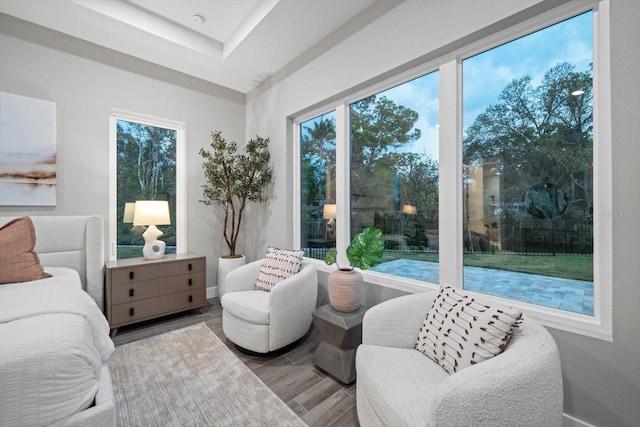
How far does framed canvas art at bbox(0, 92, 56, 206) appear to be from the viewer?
238 centimetres

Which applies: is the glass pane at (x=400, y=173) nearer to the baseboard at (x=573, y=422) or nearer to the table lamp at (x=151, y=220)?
the baseboard at (x=573, y=422)

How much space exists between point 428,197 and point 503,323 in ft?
3.66

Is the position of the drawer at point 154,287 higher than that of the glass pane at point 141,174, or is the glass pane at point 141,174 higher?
the glass pane at point 141,174

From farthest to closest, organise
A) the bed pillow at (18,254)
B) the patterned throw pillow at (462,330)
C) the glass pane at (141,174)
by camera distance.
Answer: the glass pane at (141,174) → the bed pillow at (18,254) → the patterned throw pillow at (462,330)

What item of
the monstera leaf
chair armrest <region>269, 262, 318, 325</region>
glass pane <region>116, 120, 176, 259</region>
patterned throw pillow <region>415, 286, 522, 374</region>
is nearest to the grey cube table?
chair armrest <region>269, 262, 318, 325</region>

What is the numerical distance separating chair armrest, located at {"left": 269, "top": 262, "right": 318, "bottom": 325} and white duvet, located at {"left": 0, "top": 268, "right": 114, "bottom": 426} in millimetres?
1061

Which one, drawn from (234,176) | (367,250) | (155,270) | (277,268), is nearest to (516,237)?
(367,250)

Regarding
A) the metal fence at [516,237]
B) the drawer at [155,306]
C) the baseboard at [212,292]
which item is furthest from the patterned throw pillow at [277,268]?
the baseboard at [212,292]

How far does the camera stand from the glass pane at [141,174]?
3.09 meters

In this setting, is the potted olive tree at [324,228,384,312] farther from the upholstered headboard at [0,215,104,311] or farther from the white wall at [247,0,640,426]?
the upholstered headboard at [0,215,104,311]

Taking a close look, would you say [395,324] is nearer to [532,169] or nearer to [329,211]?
[532,169]

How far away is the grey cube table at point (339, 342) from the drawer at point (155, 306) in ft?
5.75

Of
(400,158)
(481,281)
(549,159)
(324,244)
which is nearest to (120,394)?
(324,244)

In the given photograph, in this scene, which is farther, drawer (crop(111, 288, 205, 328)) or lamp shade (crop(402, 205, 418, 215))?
drawer (crop(111, 288, 205, 328))
